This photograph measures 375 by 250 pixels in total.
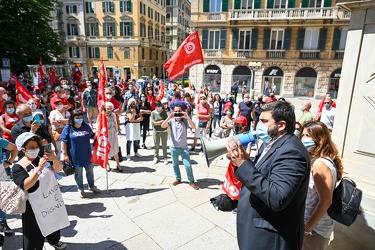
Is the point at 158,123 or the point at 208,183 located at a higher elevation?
the point at 158,123

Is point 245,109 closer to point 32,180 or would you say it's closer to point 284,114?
point 284,114

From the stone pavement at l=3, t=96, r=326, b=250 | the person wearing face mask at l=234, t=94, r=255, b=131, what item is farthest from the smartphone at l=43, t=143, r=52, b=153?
the person wearing face mask at l=234, t=94, r=255, b=131

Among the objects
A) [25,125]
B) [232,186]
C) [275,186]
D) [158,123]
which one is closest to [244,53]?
[158,123]

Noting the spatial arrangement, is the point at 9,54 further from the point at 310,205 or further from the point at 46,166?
the point at 310,205

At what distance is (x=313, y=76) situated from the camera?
25297mm

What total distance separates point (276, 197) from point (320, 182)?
859 mm

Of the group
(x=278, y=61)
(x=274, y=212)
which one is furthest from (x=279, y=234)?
(x=278, y=61)

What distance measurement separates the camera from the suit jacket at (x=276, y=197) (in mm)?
1733

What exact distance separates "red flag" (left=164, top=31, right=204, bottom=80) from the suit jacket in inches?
241

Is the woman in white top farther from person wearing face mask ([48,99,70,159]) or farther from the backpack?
person wearing face mask ([48,99,70,159])

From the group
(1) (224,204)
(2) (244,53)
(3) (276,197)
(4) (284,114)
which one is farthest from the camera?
(2) (244,53)

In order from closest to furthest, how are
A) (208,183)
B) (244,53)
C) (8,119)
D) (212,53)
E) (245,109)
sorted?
(8,119)
(208,183)
(245,109)
(244,53)
(212,53)

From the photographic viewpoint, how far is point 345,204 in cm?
238

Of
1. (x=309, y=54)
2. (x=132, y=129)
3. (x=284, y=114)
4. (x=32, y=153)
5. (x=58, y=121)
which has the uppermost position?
(x=309, y=54)
